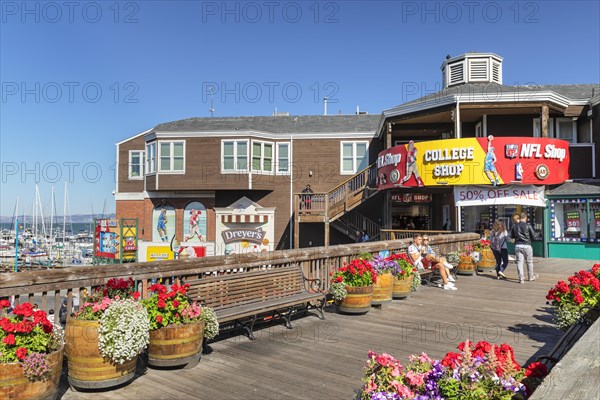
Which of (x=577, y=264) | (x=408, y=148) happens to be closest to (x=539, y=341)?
(x=577, y=264)

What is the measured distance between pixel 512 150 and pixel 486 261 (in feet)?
18.8

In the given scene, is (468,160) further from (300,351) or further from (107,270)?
(107,270)

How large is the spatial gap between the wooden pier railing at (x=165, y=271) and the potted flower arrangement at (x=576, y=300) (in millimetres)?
4275

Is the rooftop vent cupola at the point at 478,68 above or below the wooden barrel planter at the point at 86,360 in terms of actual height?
above

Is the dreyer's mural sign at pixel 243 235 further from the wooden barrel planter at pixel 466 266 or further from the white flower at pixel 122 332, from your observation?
the white flower at pixel 122 332

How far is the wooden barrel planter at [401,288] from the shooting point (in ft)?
31.5

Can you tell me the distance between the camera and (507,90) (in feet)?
61.9

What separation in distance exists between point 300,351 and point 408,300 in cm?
442

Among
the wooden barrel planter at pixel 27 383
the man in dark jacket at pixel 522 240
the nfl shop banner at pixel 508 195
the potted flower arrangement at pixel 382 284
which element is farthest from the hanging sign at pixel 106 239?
the wooden barrel planter at pixel 27 383

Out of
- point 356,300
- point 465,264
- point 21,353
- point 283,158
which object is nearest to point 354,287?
point 356,300

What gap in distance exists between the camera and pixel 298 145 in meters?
27.9

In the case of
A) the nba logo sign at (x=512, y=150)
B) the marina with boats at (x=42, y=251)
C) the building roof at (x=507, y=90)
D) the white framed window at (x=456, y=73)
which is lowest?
the marina with boats at (x=42, y=251)

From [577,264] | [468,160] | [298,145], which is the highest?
[298,145]

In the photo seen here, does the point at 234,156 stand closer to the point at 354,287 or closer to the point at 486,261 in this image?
the point at 486,261
